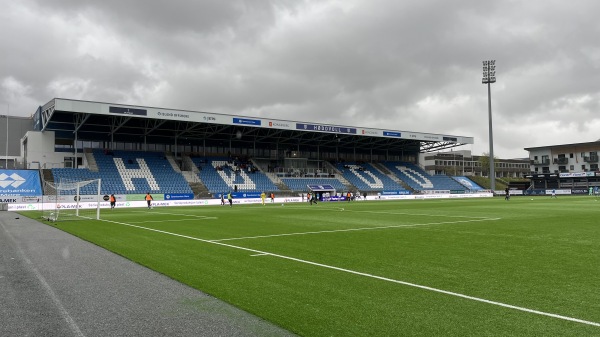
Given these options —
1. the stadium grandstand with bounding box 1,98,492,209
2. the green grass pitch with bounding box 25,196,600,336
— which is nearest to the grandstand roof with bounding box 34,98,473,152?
the stadium grandstand with bounding box 1,98,492,209

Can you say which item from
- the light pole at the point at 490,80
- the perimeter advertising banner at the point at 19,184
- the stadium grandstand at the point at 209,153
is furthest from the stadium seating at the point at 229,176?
the light pole at the point at 490,80

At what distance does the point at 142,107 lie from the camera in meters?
51.3

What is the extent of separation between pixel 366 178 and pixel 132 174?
39.8m

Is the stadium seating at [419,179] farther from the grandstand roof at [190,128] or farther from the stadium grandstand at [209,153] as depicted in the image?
the grandstand roof at [190,128]

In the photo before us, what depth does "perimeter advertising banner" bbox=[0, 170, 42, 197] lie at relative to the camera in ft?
154

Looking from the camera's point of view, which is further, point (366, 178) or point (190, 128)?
point (366, 178)

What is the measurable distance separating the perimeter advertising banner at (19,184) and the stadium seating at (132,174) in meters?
2.52

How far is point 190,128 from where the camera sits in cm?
6069

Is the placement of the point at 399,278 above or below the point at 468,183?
below

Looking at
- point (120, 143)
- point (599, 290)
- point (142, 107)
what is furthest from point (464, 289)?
point (120, 143)

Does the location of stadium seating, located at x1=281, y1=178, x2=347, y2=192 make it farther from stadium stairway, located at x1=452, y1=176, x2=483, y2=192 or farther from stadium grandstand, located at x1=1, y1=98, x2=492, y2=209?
stadium stairway, located at x1=452, y1=176, x2=483, y2=192

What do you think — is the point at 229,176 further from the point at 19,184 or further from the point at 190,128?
the point at 19,184

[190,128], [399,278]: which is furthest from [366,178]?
[399,278]

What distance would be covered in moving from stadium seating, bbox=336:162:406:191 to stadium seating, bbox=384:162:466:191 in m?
4.00
